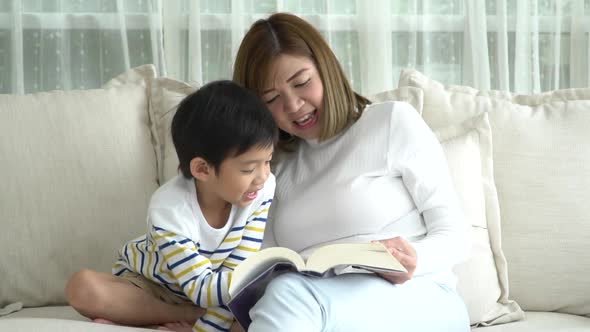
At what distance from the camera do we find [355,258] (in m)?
1.37

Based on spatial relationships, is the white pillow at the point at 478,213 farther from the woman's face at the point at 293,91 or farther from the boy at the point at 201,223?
the boy at the point at 201,223

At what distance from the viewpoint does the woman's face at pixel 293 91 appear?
68.6 inches

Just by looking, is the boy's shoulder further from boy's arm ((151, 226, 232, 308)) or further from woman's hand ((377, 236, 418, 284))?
woman's hand ((377, 236, 418, 284))

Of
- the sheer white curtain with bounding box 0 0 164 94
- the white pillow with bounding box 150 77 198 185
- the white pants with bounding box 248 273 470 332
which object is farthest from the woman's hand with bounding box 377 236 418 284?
the sheer white curtain with bounding box 0 0 164 94

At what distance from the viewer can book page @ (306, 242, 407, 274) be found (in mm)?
1364

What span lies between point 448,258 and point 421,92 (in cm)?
57

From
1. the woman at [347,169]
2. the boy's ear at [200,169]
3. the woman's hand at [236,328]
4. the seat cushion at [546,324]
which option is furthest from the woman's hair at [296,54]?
the seat cushion at [546,324]

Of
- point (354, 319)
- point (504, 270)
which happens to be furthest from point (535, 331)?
point (354, 319)

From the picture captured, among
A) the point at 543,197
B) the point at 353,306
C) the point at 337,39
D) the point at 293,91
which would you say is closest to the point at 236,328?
the point at 353,306

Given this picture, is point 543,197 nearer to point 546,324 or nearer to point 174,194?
point 546,324

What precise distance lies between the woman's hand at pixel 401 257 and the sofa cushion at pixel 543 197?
0.48 meters

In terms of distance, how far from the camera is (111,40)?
243cm

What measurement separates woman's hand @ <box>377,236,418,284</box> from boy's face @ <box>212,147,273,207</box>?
297 millimetres

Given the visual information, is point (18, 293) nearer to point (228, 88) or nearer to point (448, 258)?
point (228, 88)
